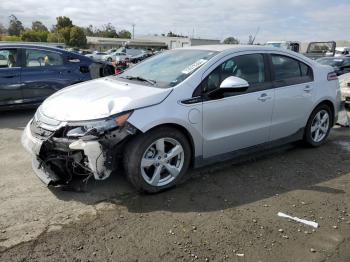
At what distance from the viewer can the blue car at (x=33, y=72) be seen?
8.01 meters

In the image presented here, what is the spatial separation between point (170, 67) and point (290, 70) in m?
1.82

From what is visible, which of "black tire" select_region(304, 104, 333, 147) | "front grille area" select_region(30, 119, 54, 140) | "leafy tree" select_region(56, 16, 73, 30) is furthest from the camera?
"leafy tree" select_region(56, 16, 73, 30)

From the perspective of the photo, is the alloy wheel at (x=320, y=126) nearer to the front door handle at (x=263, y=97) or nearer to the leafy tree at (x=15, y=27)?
the front door handle at (x=263, y=97)

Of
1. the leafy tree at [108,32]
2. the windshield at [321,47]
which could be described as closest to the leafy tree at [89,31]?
the leafy tree at [108,32]

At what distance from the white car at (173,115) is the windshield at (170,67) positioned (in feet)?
0.05

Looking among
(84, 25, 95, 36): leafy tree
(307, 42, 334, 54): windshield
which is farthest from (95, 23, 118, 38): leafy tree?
(307, 42, 334, 54): windshield

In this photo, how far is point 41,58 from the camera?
8.38 metres

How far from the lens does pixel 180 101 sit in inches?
170

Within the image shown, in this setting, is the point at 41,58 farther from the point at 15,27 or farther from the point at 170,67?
the point at 15,27

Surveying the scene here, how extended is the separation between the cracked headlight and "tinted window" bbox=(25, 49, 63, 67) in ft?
16.2

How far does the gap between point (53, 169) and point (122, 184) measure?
0.80 metres

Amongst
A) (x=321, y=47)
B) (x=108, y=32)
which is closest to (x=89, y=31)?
(x=108, y=32)

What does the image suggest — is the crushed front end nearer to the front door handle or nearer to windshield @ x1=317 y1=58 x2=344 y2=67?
the front door handle

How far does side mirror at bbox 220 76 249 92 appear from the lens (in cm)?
448
